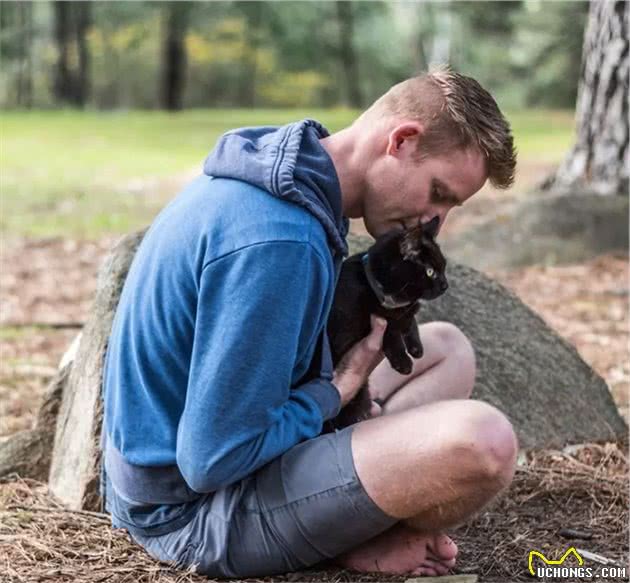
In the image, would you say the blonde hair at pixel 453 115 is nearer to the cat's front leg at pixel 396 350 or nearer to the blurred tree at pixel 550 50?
the cat's front leg at pixel 396 350

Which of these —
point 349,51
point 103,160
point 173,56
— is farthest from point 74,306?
point 349,51

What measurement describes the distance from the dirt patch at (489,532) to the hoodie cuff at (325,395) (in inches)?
20.4

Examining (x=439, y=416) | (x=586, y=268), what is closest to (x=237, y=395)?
(x=439, y=416)

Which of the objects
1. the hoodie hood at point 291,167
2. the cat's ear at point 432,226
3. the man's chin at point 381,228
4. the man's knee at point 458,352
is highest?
the hoodie hood at point 291,167

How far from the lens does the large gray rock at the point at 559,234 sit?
8.95m

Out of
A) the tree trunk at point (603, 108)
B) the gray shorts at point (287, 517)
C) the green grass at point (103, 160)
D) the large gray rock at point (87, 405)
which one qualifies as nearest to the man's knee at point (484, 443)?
the gray shorts at point (287, 517)

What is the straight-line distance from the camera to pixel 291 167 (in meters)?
2.98

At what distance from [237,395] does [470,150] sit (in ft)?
3.39

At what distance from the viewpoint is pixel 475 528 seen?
380 cm

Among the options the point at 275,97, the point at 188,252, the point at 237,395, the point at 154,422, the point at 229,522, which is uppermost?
the point at 188,252

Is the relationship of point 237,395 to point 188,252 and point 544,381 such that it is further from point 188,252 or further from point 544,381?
point 544,381

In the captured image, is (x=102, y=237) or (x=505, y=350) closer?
(x=505, y=350)

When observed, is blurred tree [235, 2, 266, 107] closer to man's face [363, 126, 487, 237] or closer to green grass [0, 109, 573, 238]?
green grass [0, 109, 573, 238]

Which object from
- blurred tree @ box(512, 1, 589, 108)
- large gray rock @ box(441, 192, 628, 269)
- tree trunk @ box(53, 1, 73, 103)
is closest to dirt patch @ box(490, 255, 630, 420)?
large gray rock @ box(441, 192, 628, 269)
